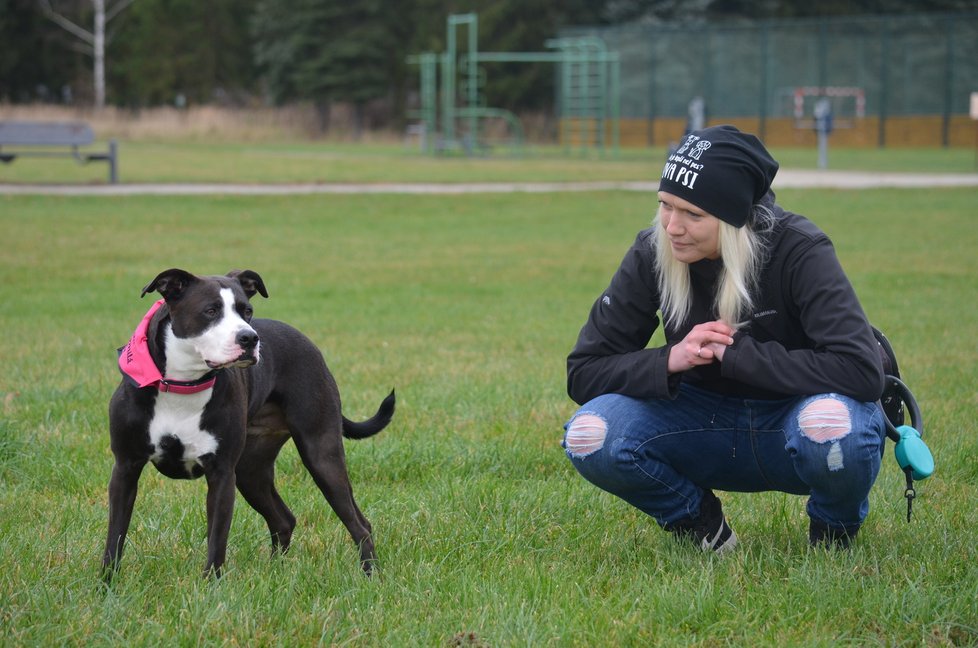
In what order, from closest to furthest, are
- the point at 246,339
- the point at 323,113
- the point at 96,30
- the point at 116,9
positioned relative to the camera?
the point at 246,339, the point at 323,113, the point at 96,30, the point at 116,9

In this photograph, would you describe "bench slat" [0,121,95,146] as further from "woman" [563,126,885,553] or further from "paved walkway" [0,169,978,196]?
"woman" [563,126,885,553]

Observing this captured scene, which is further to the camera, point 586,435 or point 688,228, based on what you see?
point 586,435

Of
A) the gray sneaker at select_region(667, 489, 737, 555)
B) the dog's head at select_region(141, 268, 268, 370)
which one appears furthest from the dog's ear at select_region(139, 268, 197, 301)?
the gray sneaker at select_region(667, 489, 737, 555)

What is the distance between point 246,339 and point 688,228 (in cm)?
141

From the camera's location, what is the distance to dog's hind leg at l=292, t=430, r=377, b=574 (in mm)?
3904

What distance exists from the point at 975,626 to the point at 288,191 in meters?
19.6

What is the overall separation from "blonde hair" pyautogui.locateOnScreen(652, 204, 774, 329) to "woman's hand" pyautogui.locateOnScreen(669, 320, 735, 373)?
100 mm

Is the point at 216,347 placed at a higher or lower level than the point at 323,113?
lower

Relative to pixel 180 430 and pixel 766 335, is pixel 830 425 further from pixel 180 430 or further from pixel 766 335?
pixel 180 430

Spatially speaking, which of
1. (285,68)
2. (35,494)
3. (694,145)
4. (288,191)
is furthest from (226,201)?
(285,68)

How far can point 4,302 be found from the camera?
10.5 m

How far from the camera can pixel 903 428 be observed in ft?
12.8

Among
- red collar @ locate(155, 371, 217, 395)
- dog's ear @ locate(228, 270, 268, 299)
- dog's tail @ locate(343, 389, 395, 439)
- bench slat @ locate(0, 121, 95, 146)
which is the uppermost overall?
bench slat @ locate(0, 121, 95, 146)

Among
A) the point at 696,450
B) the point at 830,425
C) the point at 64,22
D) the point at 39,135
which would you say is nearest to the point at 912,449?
the point at 830,425
